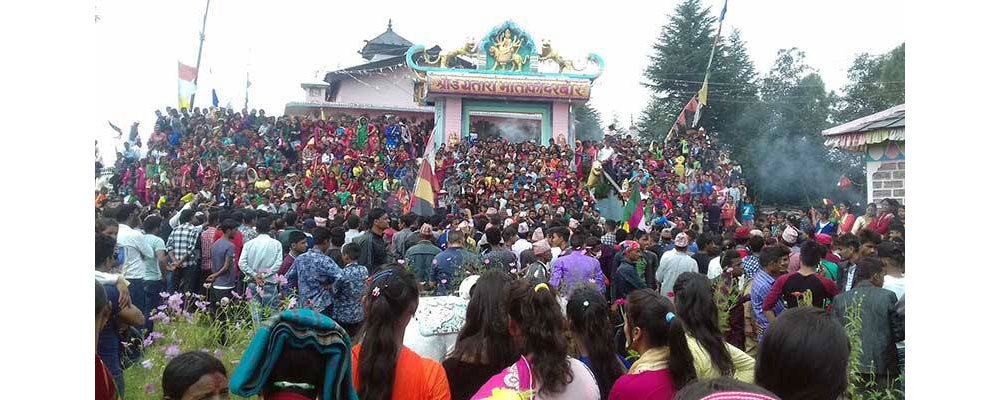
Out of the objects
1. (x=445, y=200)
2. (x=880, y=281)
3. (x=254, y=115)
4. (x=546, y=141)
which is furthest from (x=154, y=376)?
(x=546, y=141)

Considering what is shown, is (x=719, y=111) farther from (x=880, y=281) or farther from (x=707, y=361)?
(x=707, y=361)

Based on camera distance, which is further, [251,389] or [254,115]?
[254,115]

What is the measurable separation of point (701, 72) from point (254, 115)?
18275 mm

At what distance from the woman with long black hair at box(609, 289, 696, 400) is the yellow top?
202mm

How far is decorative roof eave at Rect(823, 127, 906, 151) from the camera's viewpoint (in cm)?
1187

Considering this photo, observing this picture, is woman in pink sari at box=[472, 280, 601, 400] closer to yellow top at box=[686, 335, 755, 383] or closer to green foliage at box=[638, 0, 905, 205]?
yellow top at box=[686, 335, 755, 383]

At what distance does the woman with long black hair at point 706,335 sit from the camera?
147 inches

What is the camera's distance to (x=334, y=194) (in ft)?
66.8

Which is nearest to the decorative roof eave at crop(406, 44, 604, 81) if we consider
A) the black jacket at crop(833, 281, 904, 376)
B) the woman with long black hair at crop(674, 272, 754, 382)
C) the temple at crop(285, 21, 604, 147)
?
the temple at crop(285, 21, 604, 147)

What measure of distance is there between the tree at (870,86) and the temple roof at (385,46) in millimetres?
21535

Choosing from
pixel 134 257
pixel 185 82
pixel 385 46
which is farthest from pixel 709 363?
pixel 385 46

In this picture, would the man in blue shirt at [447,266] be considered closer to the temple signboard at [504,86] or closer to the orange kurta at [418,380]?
the orange kurta at [418,380]

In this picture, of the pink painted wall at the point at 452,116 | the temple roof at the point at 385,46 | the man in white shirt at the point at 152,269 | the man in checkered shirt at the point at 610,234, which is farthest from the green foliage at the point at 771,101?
the man in white shirt at the point at 152,269

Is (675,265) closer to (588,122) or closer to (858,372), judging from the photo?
(858,372)
